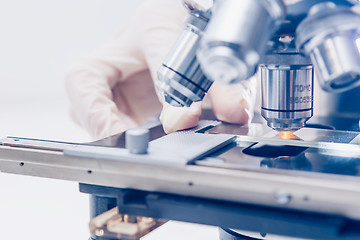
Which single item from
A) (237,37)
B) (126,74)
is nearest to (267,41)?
(237,37)

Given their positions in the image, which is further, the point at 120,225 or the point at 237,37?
the point at 120,225

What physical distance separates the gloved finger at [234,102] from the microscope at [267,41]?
250mm

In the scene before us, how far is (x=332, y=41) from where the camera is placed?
587 millimetres

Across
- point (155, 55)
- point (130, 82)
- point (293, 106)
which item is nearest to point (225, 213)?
point (293, 106)

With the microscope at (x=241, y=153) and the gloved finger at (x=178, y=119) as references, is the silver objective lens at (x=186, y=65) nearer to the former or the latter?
the microscope at (x=241, y=153)

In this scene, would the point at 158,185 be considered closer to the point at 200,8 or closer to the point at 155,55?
the point at 200,8

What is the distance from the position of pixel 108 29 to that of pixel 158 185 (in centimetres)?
165

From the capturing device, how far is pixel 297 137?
820 millimetres

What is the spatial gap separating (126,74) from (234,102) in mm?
495

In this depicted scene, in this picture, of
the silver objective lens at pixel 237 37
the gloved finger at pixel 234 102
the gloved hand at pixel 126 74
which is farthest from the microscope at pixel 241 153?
the gloved hand at pixel 126 74

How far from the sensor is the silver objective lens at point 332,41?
1.91ft

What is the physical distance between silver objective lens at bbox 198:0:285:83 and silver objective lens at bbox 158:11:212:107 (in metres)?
0.10

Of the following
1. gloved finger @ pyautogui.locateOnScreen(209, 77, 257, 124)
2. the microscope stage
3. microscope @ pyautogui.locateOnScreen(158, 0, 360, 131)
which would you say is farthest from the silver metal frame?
gloved finger @ pyautogui.locateOnScreen(209, 77, 257, 124)

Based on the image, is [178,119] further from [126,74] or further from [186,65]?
[126,74]
